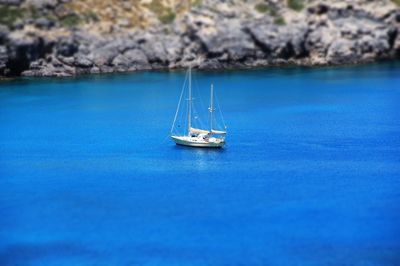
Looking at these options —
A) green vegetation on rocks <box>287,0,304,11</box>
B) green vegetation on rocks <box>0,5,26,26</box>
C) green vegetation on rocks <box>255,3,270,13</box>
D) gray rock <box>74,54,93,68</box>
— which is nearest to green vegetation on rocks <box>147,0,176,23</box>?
green vegetation on rocks <box>255,3,270,13</box>

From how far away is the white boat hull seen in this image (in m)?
77.9

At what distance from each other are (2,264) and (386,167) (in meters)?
36.8

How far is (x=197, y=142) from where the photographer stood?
7850 centimetres

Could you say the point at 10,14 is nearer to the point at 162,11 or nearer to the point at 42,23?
the point at 42,23

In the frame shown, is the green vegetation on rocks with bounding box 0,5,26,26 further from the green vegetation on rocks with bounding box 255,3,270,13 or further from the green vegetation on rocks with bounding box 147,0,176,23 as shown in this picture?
the green vegetation on rocks with bounding box 255,3,270,13

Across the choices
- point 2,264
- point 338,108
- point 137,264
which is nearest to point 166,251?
point 137,264

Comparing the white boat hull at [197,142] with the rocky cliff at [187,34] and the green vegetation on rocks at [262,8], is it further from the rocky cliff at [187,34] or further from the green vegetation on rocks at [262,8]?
the green vegetation on rocks at [262,8]

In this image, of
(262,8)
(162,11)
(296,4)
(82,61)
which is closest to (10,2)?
(82,61)

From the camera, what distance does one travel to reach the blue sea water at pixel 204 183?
52625 millimetres

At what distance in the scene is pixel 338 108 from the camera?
98.6 m

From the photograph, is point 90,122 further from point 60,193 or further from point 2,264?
point 2,264

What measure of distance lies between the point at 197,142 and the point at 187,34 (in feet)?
213

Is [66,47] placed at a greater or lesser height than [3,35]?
lesser

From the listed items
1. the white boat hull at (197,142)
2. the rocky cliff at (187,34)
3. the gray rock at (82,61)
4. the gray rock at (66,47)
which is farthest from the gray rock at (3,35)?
the white boat hull at (197,142)
